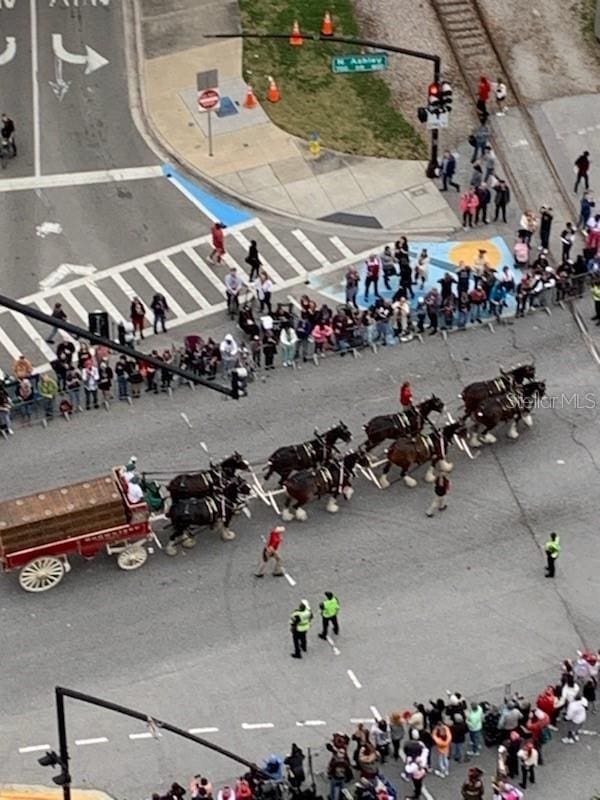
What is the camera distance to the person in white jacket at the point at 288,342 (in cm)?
4447

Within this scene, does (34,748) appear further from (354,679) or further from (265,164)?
(265,164)

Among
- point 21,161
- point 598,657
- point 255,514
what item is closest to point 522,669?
point 598,657

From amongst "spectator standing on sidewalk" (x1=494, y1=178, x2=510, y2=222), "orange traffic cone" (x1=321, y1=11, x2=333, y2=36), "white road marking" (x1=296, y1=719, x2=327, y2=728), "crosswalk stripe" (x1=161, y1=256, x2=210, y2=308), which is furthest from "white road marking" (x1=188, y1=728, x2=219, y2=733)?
"orange traffic cone" (x1=321, y1=11, x2=333, y2=36)

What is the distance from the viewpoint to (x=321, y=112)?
179ft

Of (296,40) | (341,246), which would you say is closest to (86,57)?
(296,40)

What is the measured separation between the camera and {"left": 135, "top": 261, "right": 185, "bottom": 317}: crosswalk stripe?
155 feet

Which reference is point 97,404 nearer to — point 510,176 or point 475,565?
point 475,565

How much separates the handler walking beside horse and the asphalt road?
0.31 metres

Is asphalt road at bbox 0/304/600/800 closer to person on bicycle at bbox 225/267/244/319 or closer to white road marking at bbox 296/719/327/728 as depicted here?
white road marking at bbox 296/719/327/728

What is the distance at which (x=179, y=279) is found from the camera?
159 ft

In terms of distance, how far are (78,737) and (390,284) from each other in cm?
1757

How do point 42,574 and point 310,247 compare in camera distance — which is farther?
point 310,247

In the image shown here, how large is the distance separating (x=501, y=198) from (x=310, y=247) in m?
5.60

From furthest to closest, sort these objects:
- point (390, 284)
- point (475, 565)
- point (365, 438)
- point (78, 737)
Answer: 1. point (390, 284)
2. point (365, 438)
3. point (475, 565)
4. point (78, 737)
